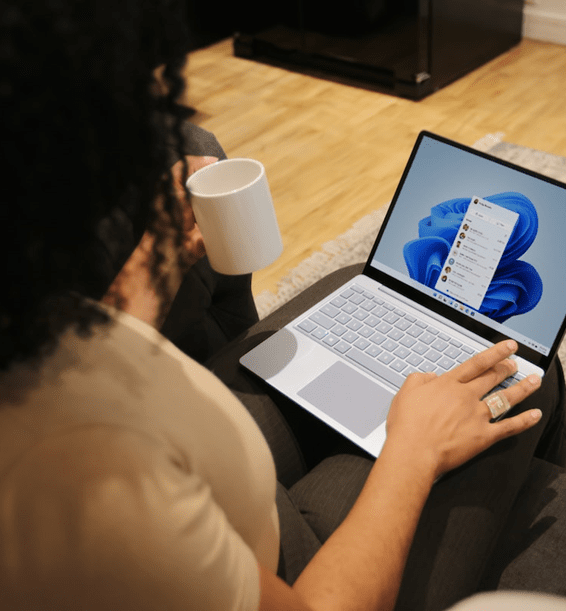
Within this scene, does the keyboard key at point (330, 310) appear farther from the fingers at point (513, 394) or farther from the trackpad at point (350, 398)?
the fingers at point (513, 394)

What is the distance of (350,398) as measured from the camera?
2.89 ft

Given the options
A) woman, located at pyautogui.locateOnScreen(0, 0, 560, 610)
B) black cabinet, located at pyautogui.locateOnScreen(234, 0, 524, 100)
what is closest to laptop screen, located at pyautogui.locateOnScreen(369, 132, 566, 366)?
woman, located at pyautogui.locateOnScreen(0, 0, 560, 610)

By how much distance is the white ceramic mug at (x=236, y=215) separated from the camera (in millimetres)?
812

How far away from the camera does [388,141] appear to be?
2.51m

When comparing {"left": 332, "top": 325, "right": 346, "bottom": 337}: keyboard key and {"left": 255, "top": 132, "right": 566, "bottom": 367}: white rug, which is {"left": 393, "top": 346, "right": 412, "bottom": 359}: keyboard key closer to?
{"left": 332, "top": 325, "right": 346, "bottom": 337}: keyboard key

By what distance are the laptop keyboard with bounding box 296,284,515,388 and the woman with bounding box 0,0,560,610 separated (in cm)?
40

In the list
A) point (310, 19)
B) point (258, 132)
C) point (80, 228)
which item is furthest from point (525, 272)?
point (310, 19)

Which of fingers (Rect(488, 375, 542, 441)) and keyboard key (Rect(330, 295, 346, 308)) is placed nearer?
fingers (Rect(488, 375, 542, 441))

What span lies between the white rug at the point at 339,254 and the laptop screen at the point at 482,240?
2.71ft

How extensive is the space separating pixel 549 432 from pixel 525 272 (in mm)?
250

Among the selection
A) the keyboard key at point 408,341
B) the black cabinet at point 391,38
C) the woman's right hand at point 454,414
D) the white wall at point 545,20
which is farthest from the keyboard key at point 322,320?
the white wall at point 545,20

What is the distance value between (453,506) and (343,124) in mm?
2205

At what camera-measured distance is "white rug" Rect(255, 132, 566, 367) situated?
1831 millimetres

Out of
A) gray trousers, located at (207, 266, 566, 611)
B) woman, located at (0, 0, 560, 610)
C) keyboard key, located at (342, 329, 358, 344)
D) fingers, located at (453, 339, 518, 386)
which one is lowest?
gray trousers, located at (207, 266, 566, 611)
